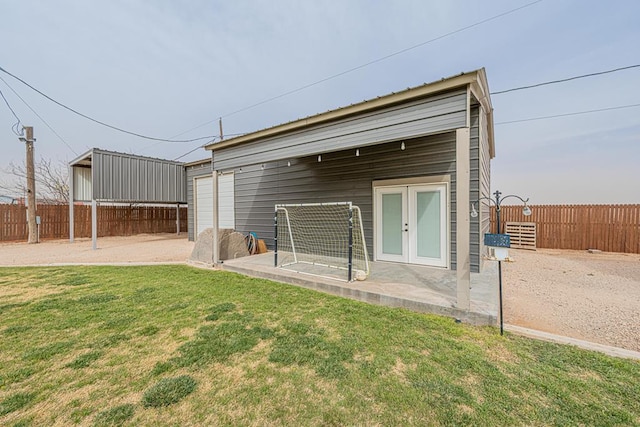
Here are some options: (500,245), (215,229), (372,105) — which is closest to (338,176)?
(372,105)

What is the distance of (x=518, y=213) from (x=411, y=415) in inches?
434

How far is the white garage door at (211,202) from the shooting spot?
Answer: 32.0ft

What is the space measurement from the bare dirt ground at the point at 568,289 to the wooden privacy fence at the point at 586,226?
617mm

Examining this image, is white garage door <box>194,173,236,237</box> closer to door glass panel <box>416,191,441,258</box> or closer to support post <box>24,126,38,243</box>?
support post <box>24,126,38,243</box>

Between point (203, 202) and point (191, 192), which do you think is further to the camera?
point (191, 192)

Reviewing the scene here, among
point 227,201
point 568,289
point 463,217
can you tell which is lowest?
point 568,289

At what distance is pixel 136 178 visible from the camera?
10656 millimetres

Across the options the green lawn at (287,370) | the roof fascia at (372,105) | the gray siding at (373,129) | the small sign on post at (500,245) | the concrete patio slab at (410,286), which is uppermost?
the roof fascia at (372,105)

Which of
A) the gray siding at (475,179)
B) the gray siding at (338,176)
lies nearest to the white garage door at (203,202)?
the gray siding at (338,176)

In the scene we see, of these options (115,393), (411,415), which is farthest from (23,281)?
(411,415)

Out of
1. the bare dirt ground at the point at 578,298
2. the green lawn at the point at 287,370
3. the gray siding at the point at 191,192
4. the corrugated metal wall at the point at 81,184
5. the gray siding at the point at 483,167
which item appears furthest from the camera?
the corrugated metal wall at the point at 81,184

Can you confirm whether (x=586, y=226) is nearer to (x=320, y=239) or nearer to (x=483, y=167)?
(x=483, y=167)

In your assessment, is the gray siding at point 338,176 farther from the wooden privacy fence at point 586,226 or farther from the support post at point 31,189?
the support post at point 31,189

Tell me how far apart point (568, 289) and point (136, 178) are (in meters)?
13.6
